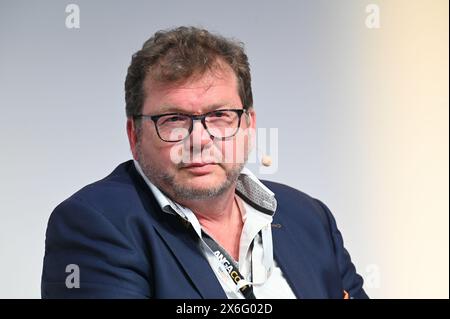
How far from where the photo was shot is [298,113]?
2.83 meters

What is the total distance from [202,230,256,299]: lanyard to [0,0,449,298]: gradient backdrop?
844 millimetres

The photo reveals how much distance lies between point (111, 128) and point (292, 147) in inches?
31.6

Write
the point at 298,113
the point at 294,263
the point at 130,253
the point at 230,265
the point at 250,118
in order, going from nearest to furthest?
the point at 130,253
the point at 230,265
the point at 294,263
the point at 250,118
the point at 298,113

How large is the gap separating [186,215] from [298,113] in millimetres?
1229

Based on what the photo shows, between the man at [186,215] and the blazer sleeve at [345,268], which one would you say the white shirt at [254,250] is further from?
the blazer sleeve at [345,268]

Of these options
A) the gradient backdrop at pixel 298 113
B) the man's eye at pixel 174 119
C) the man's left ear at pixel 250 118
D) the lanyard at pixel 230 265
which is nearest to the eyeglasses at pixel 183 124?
the man's eye at pixel 174 119

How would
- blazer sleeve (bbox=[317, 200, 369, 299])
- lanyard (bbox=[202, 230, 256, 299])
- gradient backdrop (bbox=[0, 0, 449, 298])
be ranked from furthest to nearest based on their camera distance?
1. gradient backdrop (bbox=[0, 0, 449, 298])
2. blazer sleeve (bbox=[317, 200, 369, 299])
3. lanyard (bbox=[202, 230, 256, 299])

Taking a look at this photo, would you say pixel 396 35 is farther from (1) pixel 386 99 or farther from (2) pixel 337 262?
(2) pixel 337 262

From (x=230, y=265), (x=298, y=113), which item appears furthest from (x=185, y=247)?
(x=298, y=113)

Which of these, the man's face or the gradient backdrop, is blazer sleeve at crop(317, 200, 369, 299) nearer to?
the man's face

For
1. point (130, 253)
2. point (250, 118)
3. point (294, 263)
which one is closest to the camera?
point (130, 253)

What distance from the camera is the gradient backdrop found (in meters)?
2.43

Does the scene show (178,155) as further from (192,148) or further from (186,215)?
(186,215)

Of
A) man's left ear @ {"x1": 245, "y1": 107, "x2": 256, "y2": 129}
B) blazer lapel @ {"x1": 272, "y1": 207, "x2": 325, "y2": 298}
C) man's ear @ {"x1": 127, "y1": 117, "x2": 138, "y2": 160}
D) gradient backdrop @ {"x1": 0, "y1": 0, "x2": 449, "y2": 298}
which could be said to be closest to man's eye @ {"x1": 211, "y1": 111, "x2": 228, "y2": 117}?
man's left ear @ {"x1": 245, "y1": 107, "x2": 256, "y2": 129}
